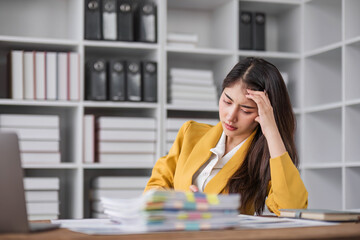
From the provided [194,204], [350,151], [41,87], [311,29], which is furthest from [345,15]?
[194,204]

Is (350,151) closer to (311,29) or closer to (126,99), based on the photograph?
(311,29)

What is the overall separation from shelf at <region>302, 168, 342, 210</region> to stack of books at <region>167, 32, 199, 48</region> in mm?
1096

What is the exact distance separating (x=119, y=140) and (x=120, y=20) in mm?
725

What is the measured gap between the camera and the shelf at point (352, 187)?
3139 millimetres

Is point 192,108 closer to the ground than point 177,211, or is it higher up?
higher up

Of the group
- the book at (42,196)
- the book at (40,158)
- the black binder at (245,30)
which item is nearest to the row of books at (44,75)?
the book at (40,158)

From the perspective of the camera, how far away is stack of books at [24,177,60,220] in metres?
3.09

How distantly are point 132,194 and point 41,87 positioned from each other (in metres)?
0.83

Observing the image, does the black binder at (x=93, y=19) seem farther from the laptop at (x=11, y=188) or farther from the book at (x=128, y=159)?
the laptop at (x=11, y=188)

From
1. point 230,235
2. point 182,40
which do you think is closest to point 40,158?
point 182,40

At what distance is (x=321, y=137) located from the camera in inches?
140

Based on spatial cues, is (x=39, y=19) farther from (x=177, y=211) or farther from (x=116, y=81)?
(x=177, y=211)

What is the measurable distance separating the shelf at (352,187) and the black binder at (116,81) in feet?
4.59

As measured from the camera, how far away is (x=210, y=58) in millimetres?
3637
